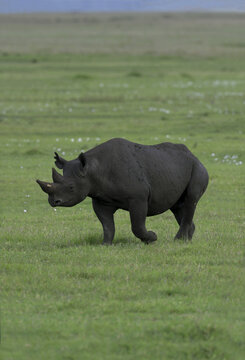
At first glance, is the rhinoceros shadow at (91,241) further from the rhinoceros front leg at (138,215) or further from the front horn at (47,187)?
the front horn at (47,187)

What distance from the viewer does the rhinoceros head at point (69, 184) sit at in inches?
414

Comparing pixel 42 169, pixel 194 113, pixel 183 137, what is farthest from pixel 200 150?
pixel 194 113

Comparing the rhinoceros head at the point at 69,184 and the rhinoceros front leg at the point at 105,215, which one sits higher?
the rhinoceros head at the point at 69,184

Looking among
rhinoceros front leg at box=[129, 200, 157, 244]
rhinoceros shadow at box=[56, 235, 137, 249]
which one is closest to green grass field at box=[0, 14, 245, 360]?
rhinoceros shadow at box=[56, 235, 137, 249]

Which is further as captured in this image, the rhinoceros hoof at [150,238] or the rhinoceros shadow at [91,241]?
the rhinoceros shadow at [91,241]

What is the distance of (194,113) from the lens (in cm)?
3238

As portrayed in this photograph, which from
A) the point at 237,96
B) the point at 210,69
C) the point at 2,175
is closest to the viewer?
the point at 2,175

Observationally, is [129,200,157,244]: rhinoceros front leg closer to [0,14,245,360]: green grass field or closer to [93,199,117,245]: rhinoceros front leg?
[0,14,245,360]: green grass field

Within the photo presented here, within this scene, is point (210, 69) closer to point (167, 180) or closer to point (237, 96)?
point (237, 96)

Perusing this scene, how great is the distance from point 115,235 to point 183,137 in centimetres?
1401

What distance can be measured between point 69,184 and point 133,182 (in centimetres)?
97

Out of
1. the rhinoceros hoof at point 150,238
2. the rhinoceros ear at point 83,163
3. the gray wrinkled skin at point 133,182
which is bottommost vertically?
the rhinoceros hoof at point 150,238

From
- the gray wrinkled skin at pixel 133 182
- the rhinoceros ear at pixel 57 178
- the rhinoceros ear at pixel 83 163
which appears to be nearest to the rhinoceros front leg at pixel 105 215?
the gray wrinkled skin at pixel 133 182

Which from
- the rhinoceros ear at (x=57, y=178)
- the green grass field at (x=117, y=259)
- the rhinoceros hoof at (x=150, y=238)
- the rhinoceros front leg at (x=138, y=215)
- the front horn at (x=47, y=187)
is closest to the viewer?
the green grass field at (x=117, y=259)
